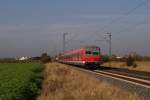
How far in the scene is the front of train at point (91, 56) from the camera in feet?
179

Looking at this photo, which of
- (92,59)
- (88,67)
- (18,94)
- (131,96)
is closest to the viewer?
(18,94)

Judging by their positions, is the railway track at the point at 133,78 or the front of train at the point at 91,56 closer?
the railway track at the point at 133,78

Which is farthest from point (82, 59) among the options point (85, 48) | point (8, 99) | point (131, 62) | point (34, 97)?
point (8, 99)

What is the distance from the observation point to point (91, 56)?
179 feet

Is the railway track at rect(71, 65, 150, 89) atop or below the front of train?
below

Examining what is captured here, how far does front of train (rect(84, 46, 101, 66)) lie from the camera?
179 ft

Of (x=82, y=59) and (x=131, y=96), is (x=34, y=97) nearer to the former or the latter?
(x=131, y=96)

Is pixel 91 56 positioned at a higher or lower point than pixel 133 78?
higher

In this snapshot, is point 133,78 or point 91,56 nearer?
point 133,78

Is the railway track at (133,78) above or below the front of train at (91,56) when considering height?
below

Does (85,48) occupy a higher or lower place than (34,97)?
higher

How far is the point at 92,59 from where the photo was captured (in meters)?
54.5

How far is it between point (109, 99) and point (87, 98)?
94 cm

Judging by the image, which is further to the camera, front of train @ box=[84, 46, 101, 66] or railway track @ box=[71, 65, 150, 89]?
front of train @ box=[84, 46, 101, 66]
